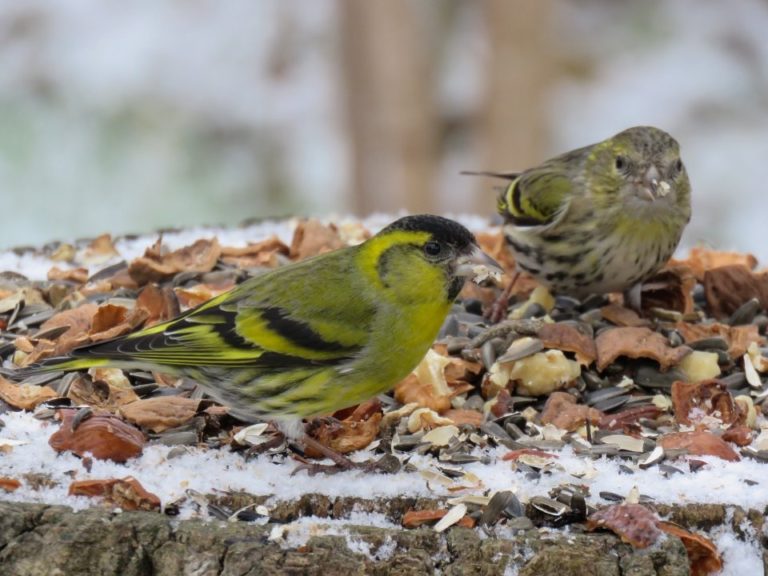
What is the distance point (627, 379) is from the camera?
4.76 m

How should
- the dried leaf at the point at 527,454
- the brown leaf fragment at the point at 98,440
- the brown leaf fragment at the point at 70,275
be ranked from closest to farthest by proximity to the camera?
1. the brown leaf fragment at the point at 98,440
2. the dried leaf at the point at 527,454
3. the brown leaf fragment at the point at 70,275

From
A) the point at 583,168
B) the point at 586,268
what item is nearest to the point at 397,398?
the point at 586,268

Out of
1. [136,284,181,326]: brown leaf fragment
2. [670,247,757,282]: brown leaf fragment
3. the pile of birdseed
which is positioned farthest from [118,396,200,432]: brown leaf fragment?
[670,247,757,282]: brown leaf fragment

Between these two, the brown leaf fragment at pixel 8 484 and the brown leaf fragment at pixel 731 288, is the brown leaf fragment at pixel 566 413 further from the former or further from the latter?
the brown leaf fragment at pixel 8 484

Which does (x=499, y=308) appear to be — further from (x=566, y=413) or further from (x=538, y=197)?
(x=566, y=413)

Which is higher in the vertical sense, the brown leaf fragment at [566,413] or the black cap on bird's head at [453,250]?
the black cap on bird's head at [453,250]

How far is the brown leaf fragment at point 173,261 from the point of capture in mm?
5434

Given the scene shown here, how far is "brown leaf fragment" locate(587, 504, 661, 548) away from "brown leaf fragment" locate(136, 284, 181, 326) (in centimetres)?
205

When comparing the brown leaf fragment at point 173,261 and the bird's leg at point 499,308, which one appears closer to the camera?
the bird's leg at point 499,308

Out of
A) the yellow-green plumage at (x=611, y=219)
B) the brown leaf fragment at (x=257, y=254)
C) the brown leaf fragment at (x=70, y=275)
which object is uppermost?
the yellow-green plumage at (x=611, y=219)

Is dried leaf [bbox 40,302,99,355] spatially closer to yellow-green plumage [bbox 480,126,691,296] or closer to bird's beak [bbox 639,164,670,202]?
yellow-green plumage [bbox 480,126,691,296]

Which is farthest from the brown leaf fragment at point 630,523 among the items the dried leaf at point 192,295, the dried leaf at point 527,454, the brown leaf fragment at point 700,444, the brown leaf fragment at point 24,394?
the dried leaf at point 192,295

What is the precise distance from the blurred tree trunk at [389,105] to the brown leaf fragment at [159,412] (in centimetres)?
483

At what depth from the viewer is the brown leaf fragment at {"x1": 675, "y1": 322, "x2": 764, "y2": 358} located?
4.95 meters
